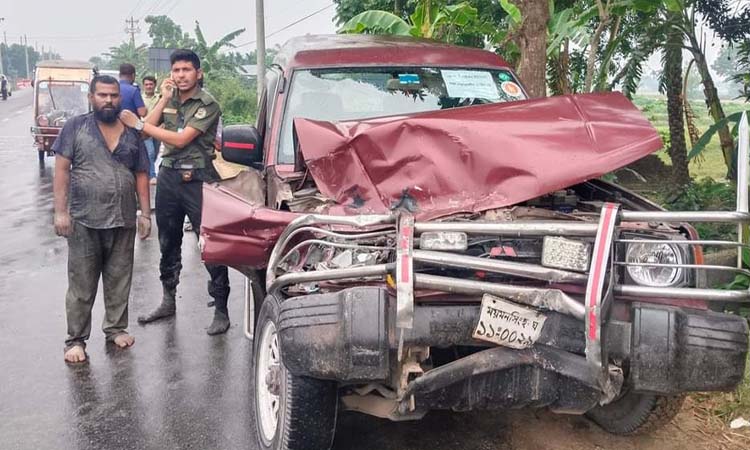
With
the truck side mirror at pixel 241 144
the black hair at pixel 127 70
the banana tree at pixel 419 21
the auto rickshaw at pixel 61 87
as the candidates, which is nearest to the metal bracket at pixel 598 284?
the truck side mirror at pixel 241 144

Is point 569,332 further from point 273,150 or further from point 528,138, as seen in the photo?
point 273,150

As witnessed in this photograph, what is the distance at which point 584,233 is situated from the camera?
2723mm

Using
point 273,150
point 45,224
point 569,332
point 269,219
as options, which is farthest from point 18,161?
point 569,332

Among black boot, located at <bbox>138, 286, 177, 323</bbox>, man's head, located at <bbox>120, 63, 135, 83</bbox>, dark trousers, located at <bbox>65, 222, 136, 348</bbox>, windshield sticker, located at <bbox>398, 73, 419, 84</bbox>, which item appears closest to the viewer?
windshield sticker, located at <bbox>398, 73, 419, 84</bbox>

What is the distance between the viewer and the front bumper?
2.73 meters

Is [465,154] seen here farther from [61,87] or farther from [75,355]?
[61,87]

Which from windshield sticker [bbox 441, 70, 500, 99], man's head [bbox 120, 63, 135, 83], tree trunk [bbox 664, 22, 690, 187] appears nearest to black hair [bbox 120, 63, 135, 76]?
man's head [bbox 120, 63, 135, 83]

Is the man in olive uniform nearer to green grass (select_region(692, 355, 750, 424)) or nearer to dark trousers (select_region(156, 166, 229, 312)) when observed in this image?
dark trousers (select_region(156, 166, 229, 312))

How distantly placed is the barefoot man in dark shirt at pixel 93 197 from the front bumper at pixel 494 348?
8.57 feet

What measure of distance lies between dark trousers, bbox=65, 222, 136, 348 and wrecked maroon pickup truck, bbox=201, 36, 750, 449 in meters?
1.63

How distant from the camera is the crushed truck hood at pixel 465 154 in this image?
3.29m

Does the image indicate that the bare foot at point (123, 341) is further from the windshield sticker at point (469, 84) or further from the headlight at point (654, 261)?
the headlight at point (654, 261)

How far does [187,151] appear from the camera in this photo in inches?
214

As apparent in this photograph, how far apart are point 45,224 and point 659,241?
8.92 m
